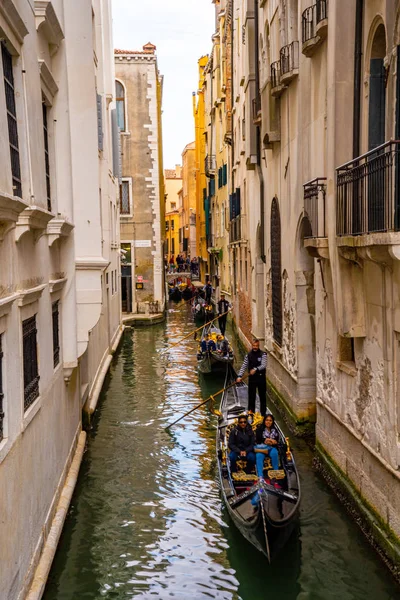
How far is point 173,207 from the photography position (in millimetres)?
86312

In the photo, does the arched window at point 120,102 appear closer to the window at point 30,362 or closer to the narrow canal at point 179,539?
the narrow canal at point 179,539

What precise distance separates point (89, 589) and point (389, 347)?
3973mm

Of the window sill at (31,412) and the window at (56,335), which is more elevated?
the window at (56,335)

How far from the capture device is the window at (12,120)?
6164mm

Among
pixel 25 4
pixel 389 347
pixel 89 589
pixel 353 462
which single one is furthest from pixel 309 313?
pixel 25 4

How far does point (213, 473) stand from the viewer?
1099 centimetres

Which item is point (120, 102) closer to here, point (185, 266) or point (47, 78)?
point (47, 78)

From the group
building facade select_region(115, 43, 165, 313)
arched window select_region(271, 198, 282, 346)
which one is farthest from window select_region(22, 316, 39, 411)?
building facade select_region(115, 43, 165, 313)

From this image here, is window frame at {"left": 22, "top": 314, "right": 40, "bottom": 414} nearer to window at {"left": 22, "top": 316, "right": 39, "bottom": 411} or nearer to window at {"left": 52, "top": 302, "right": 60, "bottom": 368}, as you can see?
window at {"left": 22, "top": 316, "right": 39, "bottom": 411}

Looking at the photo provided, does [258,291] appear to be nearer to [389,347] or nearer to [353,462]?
[353,462]

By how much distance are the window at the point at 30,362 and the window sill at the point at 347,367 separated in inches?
153

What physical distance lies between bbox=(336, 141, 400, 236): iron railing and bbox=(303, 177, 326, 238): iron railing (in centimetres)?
142

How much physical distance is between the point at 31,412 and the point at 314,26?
268 inches

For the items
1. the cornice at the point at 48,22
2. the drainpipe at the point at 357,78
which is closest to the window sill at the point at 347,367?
the drainpipe at the point at 357,78
